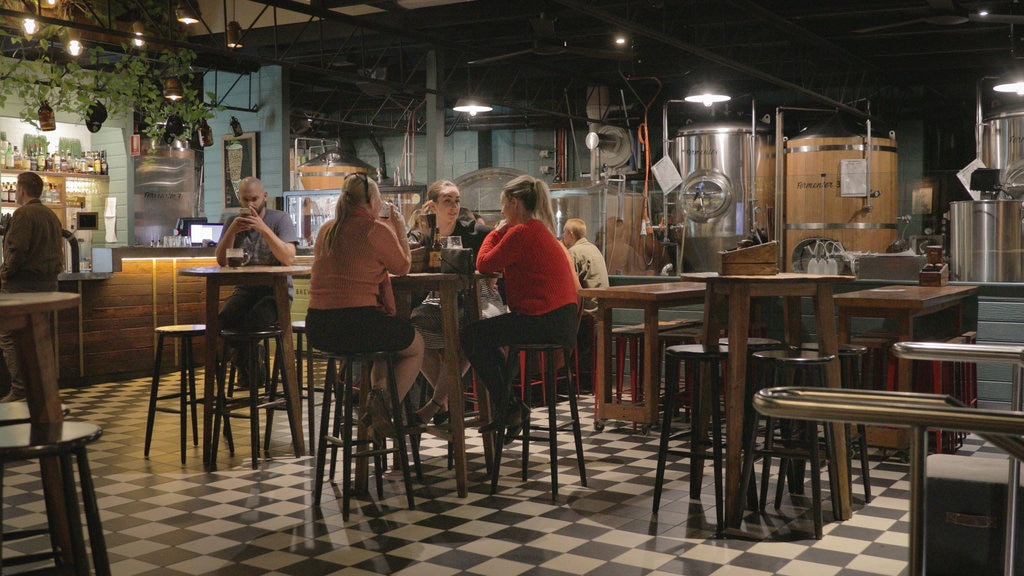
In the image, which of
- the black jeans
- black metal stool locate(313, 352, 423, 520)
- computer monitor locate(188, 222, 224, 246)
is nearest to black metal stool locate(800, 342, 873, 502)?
the black jeans

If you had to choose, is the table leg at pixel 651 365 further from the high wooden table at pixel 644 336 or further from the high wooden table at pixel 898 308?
the high wooden table at pixel 898 308

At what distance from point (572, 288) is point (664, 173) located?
541 cm

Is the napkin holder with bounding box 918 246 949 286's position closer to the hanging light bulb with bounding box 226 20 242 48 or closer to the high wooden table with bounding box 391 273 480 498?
the high wooden table with bounding box 391 273 480 498

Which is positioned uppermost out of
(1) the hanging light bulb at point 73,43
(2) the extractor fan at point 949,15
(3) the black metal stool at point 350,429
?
(1) the hanging light bulb at point 73,43

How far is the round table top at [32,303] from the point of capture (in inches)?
106

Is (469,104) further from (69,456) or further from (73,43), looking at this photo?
(69,456)

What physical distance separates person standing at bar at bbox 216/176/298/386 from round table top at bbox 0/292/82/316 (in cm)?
300

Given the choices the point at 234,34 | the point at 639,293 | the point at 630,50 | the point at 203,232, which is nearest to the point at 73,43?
the point at 234,34

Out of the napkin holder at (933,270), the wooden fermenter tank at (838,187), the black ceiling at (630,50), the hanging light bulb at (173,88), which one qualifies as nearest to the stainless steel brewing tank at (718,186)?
the wooden fermenter tank at (838,187)

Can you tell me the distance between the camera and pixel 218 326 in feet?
18.3

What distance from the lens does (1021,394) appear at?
9.16ft

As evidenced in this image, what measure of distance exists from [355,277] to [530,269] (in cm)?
95

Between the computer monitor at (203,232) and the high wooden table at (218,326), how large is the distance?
5.73 metres

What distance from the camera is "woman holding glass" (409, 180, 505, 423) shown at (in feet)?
18.6
